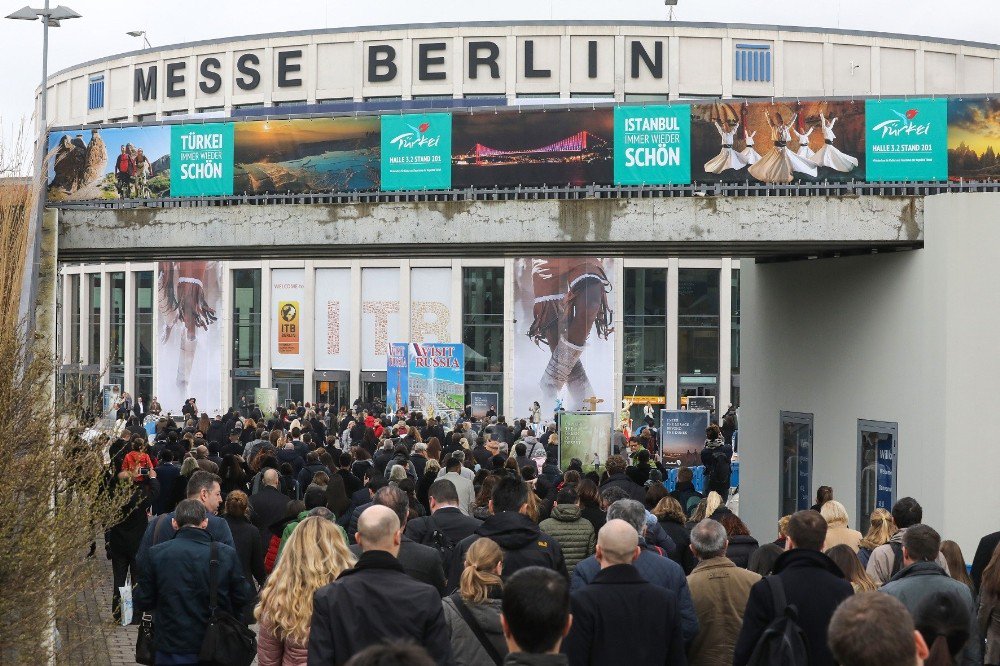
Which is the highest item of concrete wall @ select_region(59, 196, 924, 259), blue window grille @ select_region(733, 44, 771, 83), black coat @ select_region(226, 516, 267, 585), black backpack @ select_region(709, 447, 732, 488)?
blue window grille @ select_region(733, 44, 771, 83)

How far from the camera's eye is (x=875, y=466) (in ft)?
54.9

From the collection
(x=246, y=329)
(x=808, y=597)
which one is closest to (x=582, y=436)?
(x=808, y=597)

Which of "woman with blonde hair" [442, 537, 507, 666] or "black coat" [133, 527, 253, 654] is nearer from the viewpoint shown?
"woman with blonde hair" [442, 537, 507, 666]

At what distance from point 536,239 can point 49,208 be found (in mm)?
6522

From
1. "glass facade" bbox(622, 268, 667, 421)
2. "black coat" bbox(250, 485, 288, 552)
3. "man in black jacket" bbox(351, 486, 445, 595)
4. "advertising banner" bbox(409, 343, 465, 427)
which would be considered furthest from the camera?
"glass facade" bbox(622, 268, 667, 421)

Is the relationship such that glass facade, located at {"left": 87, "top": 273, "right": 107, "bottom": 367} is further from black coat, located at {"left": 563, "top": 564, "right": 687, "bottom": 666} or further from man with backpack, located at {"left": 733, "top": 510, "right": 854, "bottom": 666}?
black coat, located at {"left": 563, "top": 564, "right": 687, "bottom": 666}

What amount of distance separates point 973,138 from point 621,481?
708cm

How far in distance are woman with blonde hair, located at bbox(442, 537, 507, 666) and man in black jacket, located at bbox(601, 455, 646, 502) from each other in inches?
191

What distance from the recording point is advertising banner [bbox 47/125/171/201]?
755 inches

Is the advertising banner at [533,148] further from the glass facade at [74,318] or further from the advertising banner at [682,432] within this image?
the glass facade at [74,318]

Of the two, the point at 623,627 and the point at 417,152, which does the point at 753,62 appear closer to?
the point at 417,152

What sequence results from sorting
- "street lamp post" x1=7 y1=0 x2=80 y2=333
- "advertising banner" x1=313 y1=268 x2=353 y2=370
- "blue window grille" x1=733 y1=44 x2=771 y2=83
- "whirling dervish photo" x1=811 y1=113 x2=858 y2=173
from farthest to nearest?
"blue window grille" x1=733 y1=44 x2=771 y2=83 → "advertising banner" x1=313 y1=268 x2=353 y2=370 → "whirling dervish photo" x1=811 y1=113 x2=858 y2=173 → "street lamp post" x1=7 y1=0 x2=80 y2=333

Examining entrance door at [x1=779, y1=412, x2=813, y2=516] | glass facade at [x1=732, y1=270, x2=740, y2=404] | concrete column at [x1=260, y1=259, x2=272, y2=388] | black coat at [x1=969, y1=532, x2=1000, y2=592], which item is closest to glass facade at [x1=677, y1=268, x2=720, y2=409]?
glass facade at [x1=732, y1=270, x2=740, y2=404]

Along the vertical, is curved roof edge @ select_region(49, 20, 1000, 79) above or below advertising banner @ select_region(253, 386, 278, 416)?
above
